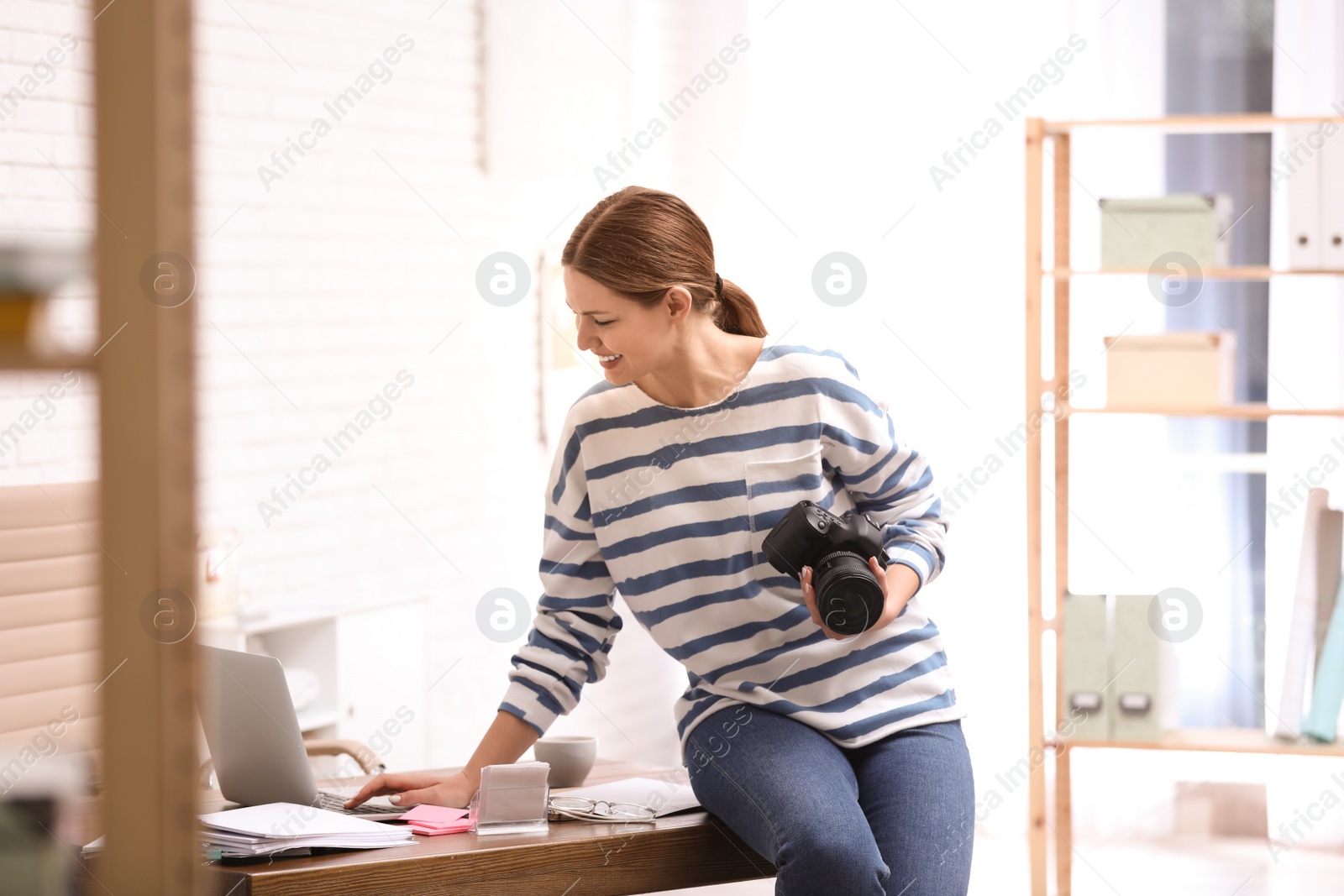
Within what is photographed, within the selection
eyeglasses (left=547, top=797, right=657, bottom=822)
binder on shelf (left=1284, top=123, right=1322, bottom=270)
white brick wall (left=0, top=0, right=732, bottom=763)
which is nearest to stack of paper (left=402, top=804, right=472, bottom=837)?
eyeglasses (left=547, top=797, right=657, bottom=822)

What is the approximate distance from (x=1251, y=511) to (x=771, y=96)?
1763 mm

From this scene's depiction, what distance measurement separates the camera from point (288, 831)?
4.77ft

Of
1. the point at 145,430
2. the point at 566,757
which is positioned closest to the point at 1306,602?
the point at 566,757

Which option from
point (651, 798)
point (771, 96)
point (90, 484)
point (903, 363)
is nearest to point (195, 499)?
point (90, 484)

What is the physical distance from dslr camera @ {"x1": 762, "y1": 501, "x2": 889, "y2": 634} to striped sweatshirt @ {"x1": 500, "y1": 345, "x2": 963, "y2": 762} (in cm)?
9

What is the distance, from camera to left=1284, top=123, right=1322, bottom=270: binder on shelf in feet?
A: 9.00

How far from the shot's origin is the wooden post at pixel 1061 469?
9.69 feet

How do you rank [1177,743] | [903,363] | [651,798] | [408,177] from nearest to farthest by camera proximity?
[651,798] < [1177,743] < [408,177] < [903,363]

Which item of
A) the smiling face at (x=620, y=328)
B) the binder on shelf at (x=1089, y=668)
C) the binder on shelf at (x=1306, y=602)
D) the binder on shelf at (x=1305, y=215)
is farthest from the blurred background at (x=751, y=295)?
the smiling face at (x=620, y=328)

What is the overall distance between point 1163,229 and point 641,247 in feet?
5.20

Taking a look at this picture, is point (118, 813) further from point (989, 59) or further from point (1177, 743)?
Result: point (989, 59)

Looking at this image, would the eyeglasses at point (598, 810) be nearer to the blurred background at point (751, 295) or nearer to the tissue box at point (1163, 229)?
the blurred background at point (751, 295)

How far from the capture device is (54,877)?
656 millimetres

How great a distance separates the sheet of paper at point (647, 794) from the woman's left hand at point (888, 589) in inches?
11.7
